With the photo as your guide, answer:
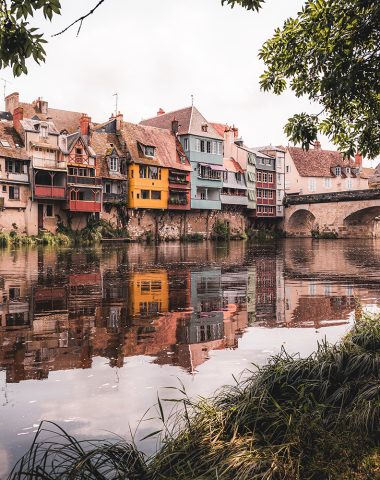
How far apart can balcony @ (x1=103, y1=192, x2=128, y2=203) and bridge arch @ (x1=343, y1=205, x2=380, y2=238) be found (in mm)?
30798

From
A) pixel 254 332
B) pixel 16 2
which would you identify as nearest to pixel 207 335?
pixel 254 332

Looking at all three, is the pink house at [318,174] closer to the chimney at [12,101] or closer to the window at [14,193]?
the chimney at [12,101]

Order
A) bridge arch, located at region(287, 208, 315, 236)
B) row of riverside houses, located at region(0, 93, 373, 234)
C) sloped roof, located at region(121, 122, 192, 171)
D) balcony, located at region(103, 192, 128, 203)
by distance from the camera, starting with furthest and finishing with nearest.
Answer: bridge arch, located at region(287, 208, 315, 236), sloped roof, located at region(121, 122, 192, 171), balcony, located at region(103, 192, 128, 203), row of riverside houses, located at region(0, 93, 373, 234)

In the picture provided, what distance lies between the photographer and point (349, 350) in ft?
20.6

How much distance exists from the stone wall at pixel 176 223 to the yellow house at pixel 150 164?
59.5 inches

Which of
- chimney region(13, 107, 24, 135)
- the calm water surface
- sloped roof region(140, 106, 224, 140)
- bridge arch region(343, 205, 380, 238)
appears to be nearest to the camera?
the calm water surface

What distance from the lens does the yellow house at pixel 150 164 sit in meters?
53.9

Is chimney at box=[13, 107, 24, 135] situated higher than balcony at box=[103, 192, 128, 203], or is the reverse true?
chimney at box=[13, 107, 24, 135]

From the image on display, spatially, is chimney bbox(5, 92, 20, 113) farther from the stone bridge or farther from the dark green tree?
the dark green tree

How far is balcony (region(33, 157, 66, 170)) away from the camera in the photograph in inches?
1810

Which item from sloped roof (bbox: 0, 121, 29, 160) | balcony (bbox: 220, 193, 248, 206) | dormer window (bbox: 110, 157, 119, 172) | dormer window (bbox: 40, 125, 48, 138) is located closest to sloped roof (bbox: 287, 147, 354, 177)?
balcony (bbox: 220, 193, 248, 206)

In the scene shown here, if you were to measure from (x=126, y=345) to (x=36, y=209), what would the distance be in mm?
40558

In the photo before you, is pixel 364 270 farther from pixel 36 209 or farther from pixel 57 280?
pixel 36 209

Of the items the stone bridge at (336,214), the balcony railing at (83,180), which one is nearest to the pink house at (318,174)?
the stone bridge at (336,214)
